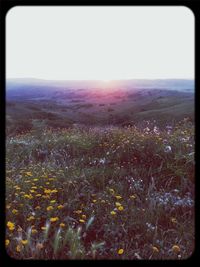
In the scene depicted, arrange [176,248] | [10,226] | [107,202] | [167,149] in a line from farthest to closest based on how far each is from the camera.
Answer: [167,149] → [107,202] → [10,226] → [176,248]

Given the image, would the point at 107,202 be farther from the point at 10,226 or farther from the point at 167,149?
the point at 167,149

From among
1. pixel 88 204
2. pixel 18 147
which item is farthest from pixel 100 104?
pixel 88 204

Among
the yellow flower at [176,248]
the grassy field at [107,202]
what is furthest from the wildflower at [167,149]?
the yellow flower at [176,248]

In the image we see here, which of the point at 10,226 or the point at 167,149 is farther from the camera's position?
the point at 167,149

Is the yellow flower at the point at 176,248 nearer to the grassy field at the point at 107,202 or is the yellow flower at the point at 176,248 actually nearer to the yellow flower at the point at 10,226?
the grassy field at the point at 107,202

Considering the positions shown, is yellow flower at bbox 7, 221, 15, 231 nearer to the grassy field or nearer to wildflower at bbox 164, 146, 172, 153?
the grassy field

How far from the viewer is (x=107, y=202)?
4.98 meters

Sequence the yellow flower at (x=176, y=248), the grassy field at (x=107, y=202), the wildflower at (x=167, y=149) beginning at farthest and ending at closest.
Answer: the wildflower at (x=167, y=149) → the grassy field at (x=107, y=202) → the yellow flower at (x=176, y=248)

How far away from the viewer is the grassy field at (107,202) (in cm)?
388

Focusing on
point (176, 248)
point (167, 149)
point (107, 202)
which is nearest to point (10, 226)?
point (107, 202)

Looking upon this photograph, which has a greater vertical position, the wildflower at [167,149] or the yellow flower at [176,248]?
the wildflower at [167,149]

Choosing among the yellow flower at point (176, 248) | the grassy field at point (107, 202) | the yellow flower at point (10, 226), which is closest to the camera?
the yellow flower at point (176, 248)

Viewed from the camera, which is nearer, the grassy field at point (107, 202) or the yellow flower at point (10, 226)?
the grassy field at point (107, 202)
